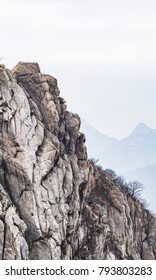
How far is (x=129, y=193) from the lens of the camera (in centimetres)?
7206

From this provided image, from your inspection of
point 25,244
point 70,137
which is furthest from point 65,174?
point 25,244

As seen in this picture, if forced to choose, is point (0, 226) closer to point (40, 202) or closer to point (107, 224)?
point (40, 202)

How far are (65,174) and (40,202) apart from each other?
21.2 feet

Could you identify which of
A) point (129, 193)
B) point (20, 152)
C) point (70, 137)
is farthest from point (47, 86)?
point (129, 193)

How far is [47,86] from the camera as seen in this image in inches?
2040

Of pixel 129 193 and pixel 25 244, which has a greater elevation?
pixel 129 193

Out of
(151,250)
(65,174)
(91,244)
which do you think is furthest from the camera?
(151,250)

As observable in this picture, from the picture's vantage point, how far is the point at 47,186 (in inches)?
1790

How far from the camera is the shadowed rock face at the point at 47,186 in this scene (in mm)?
42000

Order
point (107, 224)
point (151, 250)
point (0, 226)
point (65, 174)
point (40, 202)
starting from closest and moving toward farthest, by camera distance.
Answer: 1. point (0, 226)
2. point (40, 202)
3. point (65, 174)
4. point (107, 224)
5. point (151, 250)

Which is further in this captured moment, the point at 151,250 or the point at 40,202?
the point at 151,250

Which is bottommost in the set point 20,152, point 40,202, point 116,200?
point 40,202

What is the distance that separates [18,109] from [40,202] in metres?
7.75

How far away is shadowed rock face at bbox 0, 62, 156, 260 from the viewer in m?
42.0
